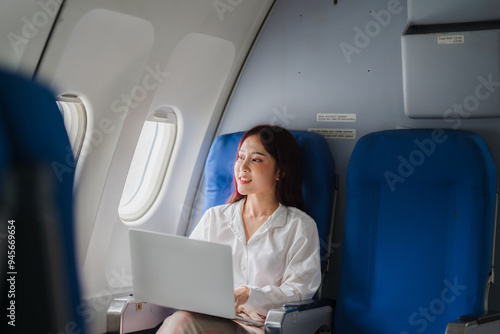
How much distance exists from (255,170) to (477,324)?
1361mm

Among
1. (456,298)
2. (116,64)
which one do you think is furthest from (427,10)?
(116,64)

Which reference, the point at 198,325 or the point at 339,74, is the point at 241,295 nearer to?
the point at 198,325

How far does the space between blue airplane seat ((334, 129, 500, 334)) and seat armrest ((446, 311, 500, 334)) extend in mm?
95

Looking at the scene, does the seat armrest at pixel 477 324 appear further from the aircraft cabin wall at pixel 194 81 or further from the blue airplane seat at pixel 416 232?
the aircraft cabin wall at pixel 194 81

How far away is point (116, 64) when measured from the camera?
3.17 m

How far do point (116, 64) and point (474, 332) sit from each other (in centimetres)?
221

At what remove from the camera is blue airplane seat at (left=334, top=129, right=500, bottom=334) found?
267 centimetres

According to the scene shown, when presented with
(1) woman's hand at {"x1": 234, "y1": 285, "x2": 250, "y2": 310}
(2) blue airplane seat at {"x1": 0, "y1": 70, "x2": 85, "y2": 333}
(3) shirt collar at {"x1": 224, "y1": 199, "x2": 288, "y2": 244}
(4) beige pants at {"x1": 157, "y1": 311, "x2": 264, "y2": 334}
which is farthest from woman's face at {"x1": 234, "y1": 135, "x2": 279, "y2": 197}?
(2) blue airplane seat at {"x1": 0, "y1": 70, "x2": 85, "y2": 333}

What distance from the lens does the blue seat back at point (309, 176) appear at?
3139mm

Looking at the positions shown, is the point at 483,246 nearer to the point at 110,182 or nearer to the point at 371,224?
the point at 371,224

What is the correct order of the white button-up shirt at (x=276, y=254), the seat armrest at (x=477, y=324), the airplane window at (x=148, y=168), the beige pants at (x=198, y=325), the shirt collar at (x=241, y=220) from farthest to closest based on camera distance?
1. the airplane window at (x=148, y=168)
2. the shirt collar at (x=241, y=220)
3. the white button-up shirt at (x=276, y=254)
4. the beige pants at (x=198, y=325)
5. the seat armrest at (x=477, y=324)

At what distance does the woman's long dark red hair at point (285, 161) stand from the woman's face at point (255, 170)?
0.03 metres

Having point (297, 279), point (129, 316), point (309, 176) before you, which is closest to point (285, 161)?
point (309, 176)

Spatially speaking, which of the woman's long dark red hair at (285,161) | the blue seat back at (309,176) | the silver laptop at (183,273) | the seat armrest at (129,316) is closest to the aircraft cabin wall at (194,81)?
the blue seat back at (309,176)
